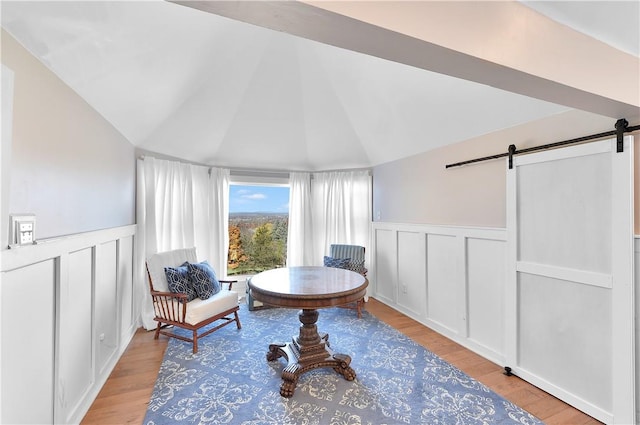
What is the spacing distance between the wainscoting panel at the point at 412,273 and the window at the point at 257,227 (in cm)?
208

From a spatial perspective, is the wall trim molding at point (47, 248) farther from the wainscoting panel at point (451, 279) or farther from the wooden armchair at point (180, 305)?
the wainscoting panel at point (451, 279)

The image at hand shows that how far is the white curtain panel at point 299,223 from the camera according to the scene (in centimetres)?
478

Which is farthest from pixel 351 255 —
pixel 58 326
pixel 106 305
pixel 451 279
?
pixel 58 326

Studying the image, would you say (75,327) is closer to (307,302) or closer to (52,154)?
(52,154)

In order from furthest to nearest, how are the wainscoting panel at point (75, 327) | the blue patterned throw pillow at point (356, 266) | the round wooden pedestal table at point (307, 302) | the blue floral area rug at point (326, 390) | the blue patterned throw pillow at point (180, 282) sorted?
the blue patterned throw pillow at point (356, 266) → the blue patterned throw pillow at point (180, 282) → the round wooden pedestal table at point (307, 302) → the blue floral area rug at point (326, 390) → the wainscoting panel at point (75, 327)

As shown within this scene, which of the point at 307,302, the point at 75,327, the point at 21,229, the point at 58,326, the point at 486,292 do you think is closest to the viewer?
the point at 21,229

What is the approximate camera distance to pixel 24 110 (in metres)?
1.35

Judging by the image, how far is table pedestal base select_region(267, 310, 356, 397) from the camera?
221 centimetres

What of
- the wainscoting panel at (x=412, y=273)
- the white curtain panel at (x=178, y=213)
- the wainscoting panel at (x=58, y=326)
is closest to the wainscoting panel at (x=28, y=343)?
the wainscoting panel at (x=58, y=326)

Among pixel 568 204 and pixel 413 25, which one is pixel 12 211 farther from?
pixel 568 204

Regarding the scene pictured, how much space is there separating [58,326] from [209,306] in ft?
4.57

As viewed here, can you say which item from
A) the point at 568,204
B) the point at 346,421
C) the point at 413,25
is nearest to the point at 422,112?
the point at 568,204

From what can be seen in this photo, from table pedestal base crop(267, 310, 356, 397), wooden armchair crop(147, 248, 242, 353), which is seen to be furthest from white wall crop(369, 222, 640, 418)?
wooden armchair crop(147, 248, 242, 353)

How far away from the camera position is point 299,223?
4809mm
